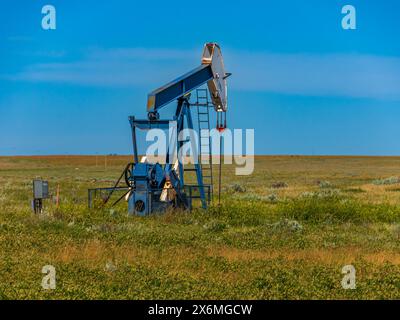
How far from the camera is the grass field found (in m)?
9.03

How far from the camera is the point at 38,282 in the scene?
941 centimetres

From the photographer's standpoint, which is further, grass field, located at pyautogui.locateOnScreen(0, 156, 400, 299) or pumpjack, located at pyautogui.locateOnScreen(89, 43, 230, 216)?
pumpjack, located at pyautogui.locateOnScreen(89, 43, 230, 216)

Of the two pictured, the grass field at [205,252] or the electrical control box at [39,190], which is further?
the electrical control box at [39,190]

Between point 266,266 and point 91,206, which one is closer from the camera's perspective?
point 266,266

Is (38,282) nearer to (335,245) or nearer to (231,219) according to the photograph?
(335,245)

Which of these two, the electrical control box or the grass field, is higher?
the electrical control box

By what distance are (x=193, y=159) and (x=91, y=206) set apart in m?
3.56

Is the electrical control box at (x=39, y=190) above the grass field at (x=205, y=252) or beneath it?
above

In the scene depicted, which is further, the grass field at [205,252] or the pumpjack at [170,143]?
the pumpjack at [170,143]

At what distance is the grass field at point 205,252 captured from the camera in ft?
29.6

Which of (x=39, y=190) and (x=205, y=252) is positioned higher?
(x=39, y=190)

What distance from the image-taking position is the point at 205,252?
40.0 feet

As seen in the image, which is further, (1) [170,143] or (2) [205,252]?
(1) [170,143]
